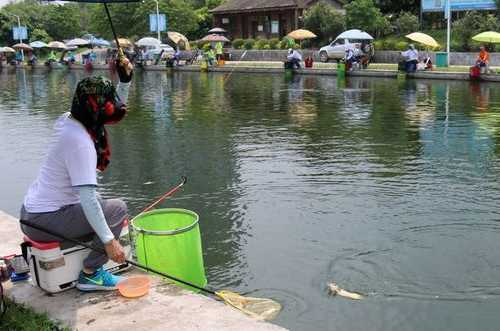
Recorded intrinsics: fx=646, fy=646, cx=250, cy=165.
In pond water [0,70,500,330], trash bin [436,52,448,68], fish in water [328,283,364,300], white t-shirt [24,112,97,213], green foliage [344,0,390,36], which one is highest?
green foliage [344,0,390,36]

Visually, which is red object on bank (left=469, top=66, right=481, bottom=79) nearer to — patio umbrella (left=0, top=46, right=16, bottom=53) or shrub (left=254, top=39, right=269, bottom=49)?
shrub (left=254, top=39, right=269, bottom=49)

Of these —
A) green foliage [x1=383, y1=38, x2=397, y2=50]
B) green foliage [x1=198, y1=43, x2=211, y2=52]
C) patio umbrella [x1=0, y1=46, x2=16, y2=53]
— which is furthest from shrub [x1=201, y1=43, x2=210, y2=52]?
patio umbrella [x1=0, y1=46, x2=16, y2=53]

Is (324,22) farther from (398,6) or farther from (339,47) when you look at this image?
(339,47)

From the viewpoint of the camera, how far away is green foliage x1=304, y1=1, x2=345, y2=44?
40.2 m

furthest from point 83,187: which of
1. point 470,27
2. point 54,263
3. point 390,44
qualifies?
point 390,44

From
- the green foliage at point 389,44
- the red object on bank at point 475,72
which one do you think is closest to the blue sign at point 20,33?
the green foliage at point 389,44

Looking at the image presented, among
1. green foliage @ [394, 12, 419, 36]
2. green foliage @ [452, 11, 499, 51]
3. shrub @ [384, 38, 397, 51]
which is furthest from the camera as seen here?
green foliage @ [394, 12, 419, 36]

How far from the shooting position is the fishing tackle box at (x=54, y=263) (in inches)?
179

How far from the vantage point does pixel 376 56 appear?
3469cm

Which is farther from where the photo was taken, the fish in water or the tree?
the tree

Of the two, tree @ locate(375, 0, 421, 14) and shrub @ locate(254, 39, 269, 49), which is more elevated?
tree @ locate(375, 0, 421, 14)

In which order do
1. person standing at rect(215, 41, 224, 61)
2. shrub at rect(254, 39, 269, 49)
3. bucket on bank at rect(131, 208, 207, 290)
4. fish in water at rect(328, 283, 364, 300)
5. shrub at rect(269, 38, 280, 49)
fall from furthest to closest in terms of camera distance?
shrub at rect(254, 39, 269, 49)
shrub at rect(269, 38, 280, 49)
person standing at rect(215, 41, 224, 61)
fish in water at rect(328, 283, 364, 300)
bucket on bank at rect(131, 208, 207, 290)

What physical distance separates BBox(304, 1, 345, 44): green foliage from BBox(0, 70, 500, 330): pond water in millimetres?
21812

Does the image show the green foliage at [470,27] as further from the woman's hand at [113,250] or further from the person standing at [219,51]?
the woman's hand at [113,250]
